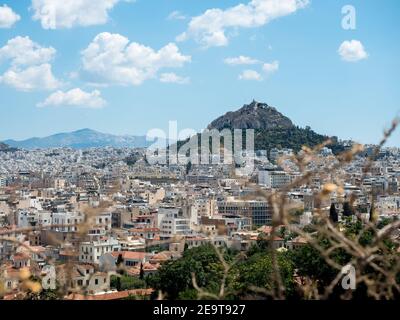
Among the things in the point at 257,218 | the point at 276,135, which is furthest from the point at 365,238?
the point at 276,135

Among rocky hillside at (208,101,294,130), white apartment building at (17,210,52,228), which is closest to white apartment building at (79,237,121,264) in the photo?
white apartment building at (17,210,52,228)

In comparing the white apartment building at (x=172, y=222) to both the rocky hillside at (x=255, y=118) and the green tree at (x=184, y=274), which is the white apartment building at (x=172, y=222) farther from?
the rocky hillside at (x=255, y=118)

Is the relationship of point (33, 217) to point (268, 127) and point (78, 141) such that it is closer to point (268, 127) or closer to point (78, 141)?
point (268, 127)

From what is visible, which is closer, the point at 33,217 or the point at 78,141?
the point at 33,217

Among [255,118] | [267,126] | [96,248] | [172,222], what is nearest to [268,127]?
[267,126]

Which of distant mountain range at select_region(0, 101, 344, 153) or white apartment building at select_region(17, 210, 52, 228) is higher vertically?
distant mountain range at select_region(0, 101, 344, 153)

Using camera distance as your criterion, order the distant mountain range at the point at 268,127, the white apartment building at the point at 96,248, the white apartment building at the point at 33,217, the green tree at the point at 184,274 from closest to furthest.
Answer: the green tree at the point at 184,274 < the white apartment building at the point at 96,248 < the white apartment building at the point at 33,217 < the distant mountain range at the point at 268,127

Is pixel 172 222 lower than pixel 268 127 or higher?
lower

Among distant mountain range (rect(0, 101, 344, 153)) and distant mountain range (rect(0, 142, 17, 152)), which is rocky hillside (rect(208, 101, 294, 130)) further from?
distant mountain range (rect(0, 142, 17, 152))

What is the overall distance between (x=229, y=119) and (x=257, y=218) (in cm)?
3644

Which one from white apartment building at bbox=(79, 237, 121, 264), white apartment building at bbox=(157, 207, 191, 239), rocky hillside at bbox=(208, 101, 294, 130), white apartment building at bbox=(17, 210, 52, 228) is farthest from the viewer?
rocky hillside at bbox=(208, 101, 294, 130)

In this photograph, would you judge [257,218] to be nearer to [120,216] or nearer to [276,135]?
[120,216]

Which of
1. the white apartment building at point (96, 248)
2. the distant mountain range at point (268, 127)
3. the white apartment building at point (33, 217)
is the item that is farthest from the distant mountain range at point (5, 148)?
the white apartment building at point (96, 248)

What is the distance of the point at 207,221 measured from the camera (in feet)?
75.4
